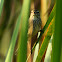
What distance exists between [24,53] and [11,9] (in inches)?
A: 36.7

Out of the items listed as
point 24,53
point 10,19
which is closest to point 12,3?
point 10,19

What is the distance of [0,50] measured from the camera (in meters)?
1.45

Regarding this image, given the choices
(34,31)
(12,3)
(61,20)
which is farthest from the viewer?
(12,3)

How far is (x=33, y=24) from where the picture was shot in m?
1.33

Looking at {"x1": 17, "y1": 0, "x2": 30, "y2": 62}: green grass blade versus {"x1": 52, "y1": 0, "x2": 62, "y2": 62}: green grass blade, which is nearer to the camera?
{"x1": 52, "y1": 0, "x2": 62, "y2": 62}: green grass blade

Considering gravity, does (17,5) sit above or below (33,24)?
above

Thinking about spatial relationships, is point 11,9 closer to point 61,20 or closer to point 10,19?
point 10,19

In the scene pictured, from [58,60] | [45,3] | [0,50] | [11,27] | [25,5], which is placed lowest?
[58,60]

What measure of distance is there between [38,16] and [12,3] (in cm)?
29

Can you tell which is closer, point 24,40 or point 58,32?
point 58,32

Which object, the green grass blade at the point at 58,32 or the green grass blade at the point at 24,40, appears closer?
the green grass blade at the point at 58,32

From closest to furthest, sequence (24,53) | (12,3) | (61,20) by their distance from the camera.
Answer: (61,20), (24,53), (12,3)

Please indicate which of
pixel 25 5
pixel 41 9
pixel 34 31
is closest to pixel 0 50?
pixel 34 31

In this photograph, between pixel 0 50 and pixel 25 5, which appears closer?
pixel 25 5
